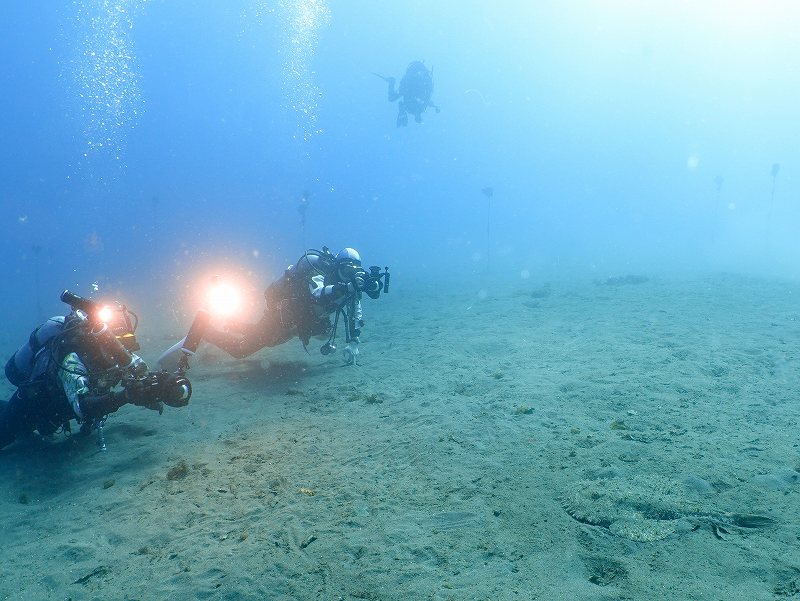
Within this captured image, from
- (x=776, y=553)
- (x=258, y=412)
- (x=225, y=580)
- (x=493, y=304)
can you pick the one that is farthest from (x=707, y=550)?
(x=493, y=304)

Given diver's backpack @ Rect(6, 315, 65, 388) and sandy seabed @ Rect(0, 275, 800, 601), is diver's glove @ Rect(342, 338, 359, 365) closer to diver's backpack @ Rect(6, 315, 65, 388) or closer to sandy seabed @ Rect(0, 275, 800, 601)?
sandy seabed @ Rect(0, 275, 800, 601)

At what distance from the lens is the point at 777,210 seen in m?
146

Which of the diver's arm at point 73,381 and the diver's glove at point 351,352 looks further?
the diver's glove at point 351,352

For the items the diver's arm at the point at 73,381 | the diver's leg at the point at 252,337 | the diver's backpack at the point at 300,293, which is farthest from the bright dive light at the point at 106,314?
the diver's backpack at the point at 300,293

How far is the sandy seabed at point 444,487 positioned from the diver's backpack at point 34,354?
113 centimetres

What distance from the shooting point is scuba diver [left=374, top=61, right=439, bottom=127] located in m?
22.0

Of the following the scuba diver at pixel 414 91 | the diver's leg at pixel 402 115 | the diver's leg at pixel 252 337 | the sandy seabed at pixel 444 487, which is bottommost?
the sandy seabed at pixel 444 487

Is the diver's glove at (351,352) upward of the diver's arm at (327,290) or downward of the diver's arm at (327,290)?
downward

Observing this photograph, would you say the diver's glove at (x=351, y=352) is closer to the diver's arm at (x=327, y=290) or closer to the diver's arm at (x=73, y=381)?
the diver's arm at (x=327, y=290)

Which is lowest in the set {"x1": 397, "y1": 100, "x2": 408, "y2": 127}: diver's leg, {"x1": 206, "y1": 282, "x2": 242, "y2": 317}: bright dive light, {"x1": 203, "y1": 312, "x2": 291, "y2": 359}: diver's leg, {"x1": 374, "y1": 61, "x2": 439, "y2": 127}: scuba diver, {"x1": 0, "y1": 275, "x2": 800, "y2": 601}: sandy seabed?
{"x1": 0, "y1": 275, "x2": 800, "y2": 601}: sandy seabed

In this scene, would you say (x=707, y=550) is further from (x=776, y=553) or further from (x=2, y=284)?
(x=2, y=284)

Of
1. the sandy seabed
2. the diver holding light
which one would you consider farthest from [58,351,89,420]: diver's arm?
the diver holding light

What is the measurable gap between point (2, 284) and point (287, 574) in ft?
273

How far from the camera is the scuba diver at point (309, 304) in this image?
8.73 meters
